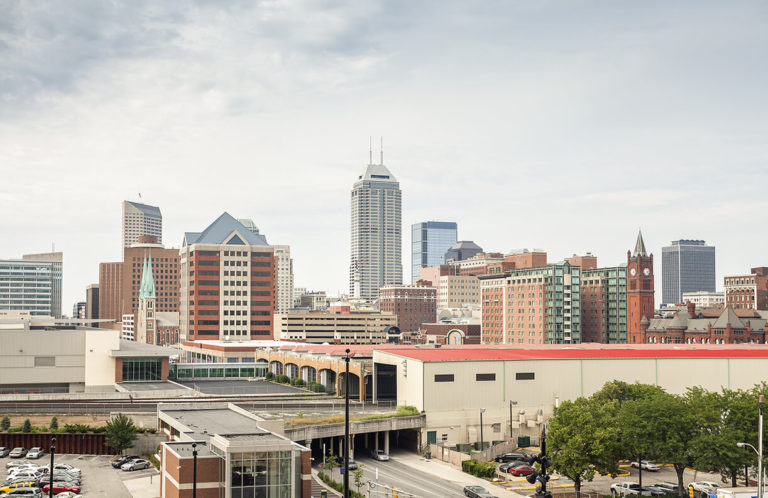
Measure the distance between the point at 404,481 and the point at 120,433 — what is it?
29.4m

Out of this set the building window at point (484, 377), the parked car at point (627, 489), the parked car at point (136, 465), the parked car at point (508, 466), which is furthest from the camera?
the building window at point (484, 377)

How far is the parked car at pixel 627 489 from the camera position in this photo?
237 feet

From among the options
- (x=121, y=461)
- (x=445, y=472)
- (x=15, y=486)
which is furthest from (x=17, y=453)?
(x=445, y=472)

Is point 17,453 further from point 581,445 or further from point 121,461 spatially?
point 581,445

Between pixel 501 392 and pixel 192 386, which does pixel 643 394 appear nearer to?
pixel 501 392

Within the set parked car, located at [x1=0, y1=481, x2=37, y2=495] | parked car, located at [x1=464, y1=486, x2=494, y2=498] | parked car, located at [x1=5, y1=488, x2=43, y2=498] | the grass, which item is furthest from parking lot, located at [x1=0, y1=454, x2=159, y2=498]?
parked car, located at [x1=464, y1=486, x2=494, y2=498]

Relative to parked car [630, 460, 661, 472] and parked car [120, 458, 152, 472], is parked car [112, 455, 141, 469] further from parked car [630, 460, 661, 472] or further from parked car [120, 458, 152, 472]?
parked car [630, 460, 661, 472]

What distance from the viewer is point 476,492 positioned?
224 ft

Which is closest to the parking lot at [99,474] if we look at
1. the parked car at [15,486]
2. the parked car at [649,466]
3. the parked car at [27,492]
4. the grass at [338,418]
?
the parked car at [27,492]

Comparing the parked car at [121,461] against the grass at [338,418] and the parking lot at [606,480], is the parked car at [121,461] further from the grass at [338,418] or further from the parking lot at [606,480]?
the parking lot at [606,480]

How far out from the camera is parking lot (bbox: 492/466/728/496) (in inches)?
2933

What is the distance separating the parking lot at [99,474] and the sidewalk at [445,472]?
2533cm

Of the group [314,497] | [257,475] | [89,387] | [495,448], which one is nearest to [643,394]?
[495,448]

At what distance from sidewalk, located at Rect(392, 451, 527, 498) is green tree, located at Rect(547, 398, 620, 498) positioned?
477cm
